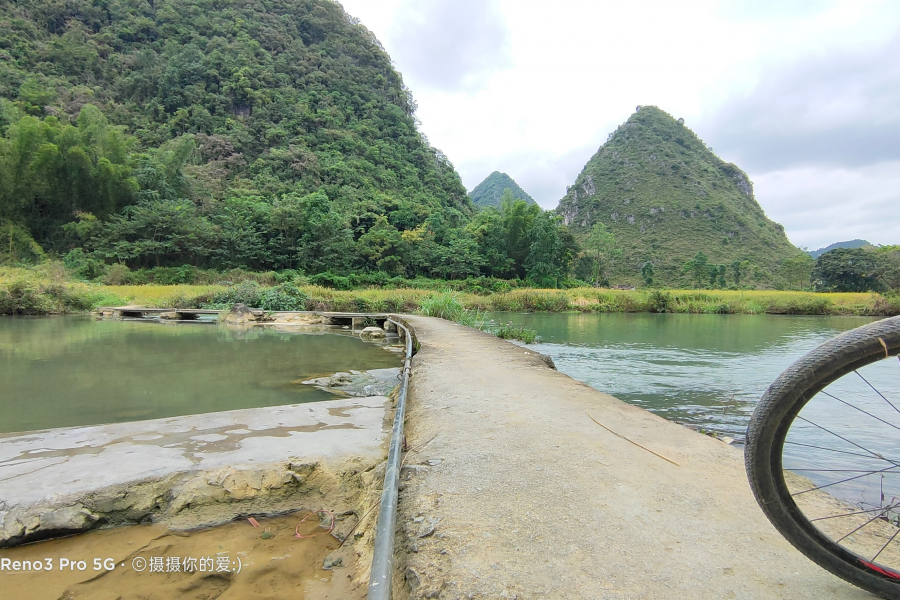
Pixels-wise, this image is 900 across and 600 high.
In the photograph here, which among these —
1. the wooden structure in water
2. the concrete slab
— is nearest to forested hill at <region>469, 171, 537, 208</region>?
the wooden structure in water

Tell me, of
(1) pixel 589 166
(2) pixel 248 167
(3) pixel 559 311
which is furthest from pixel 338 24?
(3) pixel 559 311

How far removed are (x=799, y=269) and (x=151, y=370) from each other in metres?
45.7

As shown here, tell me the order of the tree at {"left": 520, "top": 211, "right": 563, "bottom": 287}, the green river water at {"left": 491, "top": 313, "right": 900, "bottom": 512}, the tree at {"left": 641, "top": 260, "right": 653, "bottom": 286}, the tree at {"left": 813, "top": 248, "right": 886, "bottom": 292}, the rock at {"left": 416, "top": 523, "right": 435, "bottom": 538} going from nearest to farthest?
the rock at {"left": 416, "top": 523, "right": 435, "bottom": 538}, the green river water at {"left": 491, "top": 313, "right": 900, "bottom": 512}, the tree at {"left": 813, "top": 248, "right": 886, "bottom": 292}, the tree at {"left": 520, "top": 211, "right": 563, "bottom": 287}, the tree at {"left": 641, "top": 260, "right": 653, "bottom": 286}

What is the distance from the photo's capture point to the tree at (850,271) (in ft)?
94.7

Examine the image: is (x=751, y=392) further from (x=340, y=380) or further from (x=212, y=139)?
(x=212, y=139)

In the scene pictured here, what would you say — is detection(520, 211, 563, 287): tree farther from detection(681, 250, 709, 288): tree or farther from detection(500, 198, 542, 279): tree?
detection(681, 250, 709, 288): tree

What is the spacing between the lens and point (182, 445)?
7.93 ft

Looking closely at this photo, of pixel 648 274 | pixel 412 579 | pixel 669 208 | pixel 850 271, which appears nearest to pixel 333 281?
pixel 412 579

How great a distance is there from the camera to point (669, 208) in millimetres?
51906

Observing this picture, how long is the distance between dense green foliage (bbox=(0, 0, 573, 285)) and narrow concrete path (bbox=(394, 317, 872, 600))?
2510cm

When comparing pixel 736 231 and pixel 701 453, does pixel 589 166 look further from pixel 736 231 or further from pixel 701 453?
pixel 701 453

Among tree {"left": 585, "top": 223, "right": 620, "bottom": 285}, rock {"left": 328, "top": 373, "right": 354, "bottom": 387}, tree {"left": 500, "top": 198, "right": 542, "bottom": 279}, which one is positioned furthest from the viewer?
tree {"left": 585, "top": 223, "right": 620, "bottom": 285}

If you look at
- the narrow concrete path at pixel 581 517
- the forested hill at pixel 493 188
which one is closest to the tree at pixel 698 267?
the narrow concrete path at pixel 581 517

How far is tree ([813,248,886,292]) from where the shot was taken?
94.7 ft
